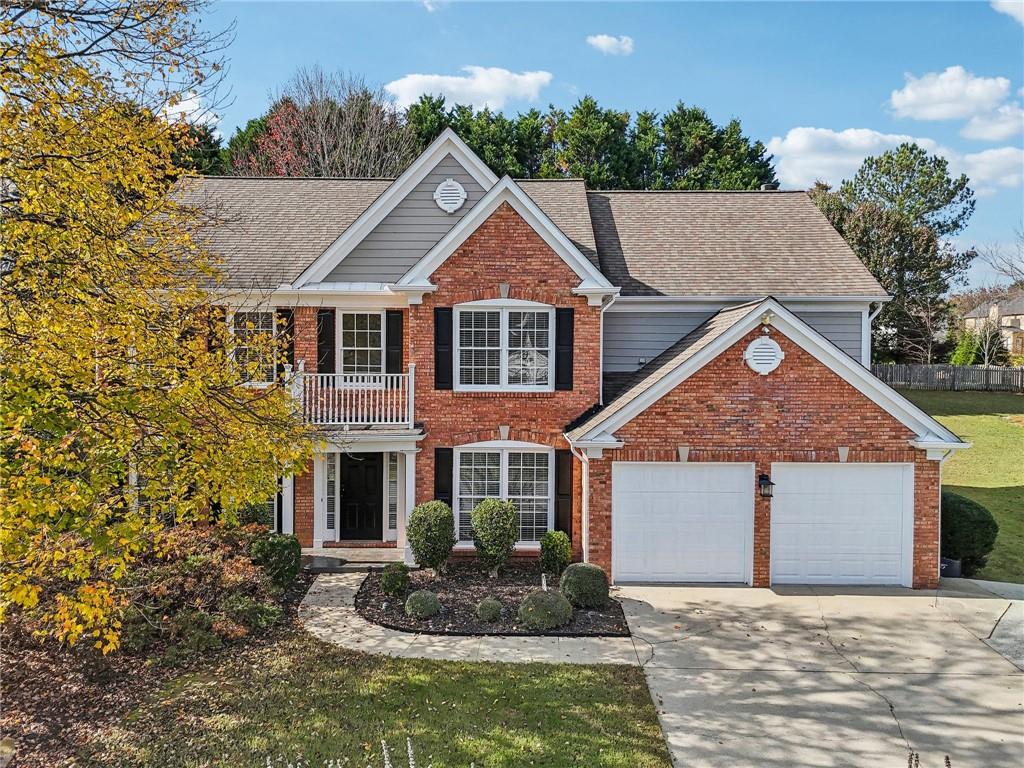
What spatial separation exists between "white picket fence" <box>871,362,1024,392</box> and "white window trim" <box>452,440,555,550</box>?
2708 cm

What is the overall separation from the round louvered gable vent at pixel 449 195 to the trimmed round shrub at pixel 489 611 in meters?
8.44

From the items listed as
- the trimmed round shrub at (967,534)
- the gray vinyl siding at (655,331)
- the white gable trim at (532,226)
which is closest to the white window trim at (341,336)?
the white gable trim at (532,226)

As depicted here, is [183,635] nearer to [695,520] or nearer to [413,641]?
[413,641]

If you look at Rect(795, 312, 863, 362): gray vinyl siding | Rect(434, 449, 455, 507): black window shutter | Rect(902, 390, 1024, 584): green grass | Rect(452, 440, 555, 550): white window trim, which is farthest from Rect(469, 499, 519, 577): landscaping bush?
Rect(902, 390, 1024, 584): green grass

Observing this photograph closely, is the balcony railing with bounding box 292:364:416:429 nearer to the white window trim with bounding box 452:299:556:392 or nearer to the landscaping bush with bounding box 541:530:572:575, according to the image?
the white window trim with bounding box 452:299:556:392

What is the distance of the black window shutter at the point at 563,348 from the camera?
13.0m

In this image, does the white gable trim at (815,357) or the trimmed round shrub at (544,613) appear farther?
the white gable trim at (815,357)

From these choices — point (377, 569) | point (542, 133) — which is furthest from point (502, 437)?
point (542, 133)

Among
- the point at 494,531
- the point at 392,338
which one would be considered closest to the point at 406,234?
the point at 392,338

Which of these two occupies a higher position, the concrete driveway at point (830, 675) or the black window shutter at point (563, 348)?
the black window shutter at point (563, 348)

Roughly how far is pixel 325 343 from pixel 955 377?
33.8 meters

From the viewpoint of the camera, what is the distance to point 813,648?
29.8 ft

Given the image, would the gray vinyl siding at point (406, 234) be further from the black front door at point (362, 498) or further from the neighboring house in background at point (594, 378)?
the black front door at point (362, 498)

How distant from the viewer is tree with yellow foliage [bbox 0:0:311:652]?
6.11 meters
